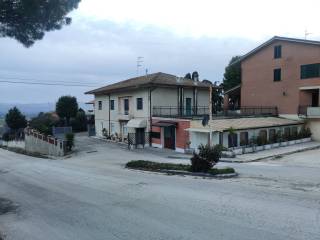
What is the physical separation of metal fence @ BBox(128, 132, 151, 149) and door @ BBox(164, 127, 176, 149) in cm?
236

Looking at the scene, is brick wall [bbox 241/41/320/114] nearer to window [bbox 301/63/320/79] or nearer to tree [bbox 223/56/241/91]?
window [bbox 301/63/320/79]

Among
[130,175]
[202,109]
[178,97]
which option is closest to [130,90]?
[178,97]

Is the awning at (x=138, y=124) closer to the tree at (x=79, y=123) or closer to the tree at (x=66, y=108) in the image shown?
the tree at (x=79, y=123)

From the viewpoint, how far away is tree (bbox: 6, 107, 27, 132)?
60.8 m

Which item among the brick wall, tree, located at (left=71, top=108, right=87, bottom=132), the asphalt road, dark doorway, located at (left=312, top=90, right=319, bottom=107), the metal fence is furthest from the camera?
tree, located at (left=71, top=108, right=87, bottom=132)

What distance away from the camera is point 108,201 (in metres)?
11.8

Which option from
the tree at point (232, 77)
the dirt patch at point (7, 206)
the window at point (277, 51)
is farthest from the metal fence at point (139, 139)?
the tree at point (232, 77)

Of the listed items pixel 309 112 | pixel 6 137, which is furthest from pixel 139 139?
pixel 6 137

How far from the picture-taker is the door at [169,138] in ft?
103

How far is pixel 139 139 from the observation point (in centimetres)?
3453

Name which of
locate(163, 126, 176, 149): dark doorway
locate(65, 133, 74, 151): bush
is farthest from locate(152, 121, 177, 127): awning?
locate(65, 133, 74, 151): bush

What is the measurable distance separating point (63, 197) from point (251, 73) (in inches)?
1261

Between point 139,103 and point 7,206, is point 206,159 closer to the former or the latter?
point 7,206

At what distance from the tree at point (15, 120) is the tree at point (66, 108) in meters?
8.65
